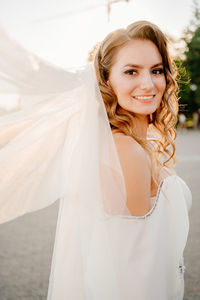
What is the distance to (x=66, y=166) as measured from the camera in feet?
5.35

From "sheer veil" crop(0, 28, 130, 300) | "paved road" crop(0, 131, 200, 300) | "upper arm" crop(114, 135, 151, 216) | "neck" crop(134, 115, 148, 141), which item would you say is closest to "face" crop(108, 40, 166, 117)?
"neck" crop(134, 115, 148, 141)

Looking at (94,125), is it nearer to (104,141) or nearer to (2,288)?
(104,141)

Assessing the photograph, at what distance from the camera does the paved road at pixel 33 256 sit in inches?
120

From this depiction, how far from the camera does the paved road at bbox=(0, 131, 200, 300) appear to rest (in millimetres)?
3045

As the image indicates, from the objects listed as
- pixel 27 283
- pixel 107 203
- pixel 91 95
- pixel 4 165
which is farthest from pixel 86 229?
pixel 27 283

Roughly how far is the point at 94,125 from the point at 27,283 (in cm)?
243

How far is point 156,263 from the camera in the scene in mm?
1540

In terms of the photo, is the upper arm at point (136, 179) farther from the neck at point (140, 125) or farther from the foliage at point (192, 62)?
the foliage at point (192, 62)

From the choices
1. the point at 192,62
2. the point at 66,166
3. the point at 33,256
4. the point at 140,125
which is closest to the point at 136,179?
the point at 66,166

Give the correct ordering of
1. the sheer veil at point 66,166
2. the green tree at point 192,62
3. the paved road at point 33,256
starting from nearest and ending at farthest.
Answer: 1. the sheer veil at point 66,166
2. the paved road at point 33,256
3. the green tree at point 192,62

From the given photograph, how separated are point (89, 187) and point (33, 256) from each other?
2.76m

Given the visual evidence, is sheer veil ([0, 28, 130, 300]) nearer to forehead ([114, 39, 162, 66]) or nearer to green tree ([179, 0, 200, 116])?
forehead ([114, 39, 162, 66])

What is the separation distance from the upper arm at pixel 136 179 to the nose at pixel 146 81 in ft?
1.47

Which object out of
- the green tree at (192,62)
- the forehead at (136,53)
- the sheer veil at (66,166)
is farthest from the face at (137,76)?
the green tree at (192,62)
